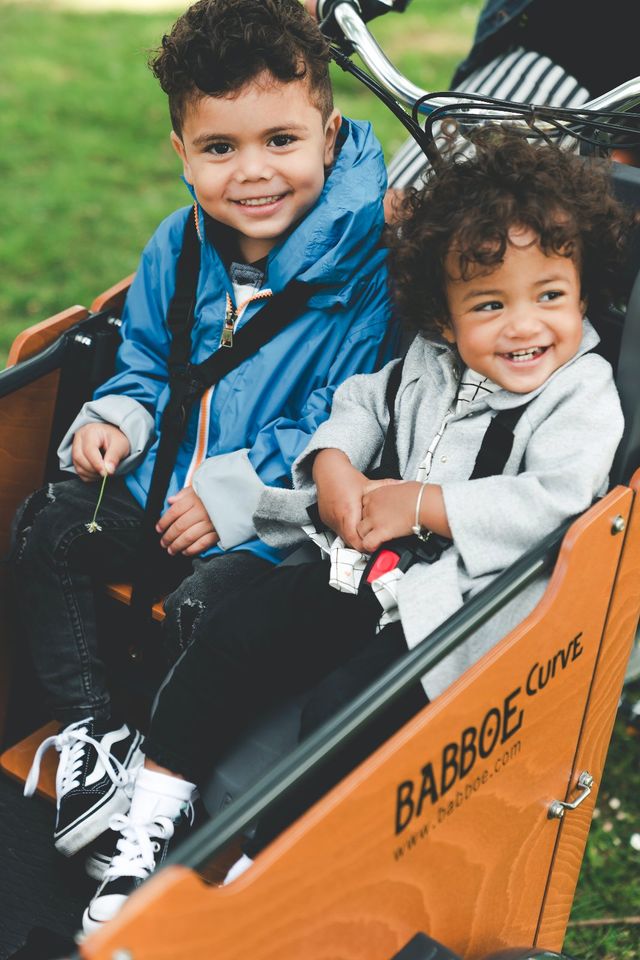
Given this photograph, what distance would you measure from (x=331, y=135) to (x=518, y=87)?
2.54 feet

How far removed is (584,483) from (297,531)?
554 mm

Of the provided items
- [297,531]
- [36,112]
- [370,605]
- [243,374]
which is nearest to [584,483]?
[370,605]

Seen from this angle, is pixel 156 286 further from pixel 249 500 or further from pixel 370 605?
pixel 370 605

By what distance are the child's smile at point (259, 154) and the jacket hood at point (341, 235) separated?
0.04 metres

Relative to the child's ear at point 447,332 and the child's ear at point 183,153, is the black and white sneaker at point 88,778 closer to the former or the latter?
the child's ear at point 447,332

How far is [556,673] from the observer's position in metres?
1.69

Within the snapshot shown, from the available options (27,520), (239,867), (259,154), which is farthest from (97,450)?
(239,867)

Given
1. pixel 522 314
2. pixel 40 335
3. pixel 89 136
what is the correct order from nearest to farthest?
pixel 522 314, pixel 40 335, pixel 89 136

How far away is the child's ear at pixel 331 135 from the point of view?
2.14 metres

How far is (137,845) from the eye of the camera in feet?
5.93

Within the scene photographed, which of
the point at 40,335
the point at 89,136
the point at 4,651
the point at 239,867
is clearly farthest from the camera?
the point at 89,136

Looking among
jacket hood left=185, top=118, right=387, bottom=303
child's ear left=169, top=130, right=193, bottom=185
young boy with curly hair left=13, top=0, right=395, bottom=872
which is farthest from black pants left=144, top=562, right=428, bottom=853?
child's ear left=169, top=130, right=193, bottom=185

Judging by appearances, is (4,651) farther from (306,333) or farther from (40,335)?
(306,333)

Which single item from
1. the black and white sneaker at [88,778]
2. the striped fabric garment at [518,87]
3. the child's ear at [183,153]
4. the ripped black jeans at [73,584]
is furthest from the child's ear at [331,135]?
the black and white sneaker at [88,778]
